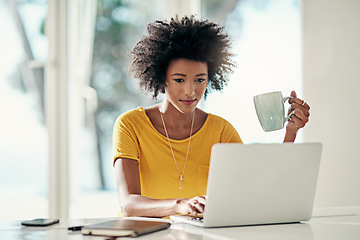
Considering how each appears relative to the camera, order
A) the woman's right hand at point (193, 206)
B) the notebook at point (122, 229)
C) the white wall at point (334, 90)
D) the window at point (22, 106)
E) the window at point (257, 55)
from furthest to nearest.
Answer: the window at point (22, 106) < the window at point (257, 55) < the white wall at point (334, 90) < the woman's right hand at point (193, 206) < the notebook at point (122, 229)

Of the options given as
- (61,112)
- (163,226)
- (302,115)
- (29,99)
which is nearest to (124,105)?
(61,112)

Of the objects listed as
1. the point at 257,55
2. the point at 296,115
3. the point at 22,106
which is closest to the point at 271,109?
the point at 296,115

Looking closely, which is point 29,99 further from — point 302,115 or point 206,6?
point 302,115

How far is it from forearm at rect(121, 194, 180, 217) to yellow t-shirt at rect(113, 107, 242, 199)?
29 cm

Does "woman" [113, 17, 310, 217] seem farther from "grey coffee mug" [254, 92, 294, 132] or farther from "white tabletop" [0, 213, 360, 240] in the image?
"white tabletop" [0, 213, 360, 240]

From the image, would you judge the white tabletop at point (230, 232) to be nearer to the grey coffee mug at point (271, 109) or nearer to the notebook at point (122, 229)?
the notebook at point (122, 229)

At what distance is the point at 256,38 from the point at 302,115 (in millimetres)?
1290

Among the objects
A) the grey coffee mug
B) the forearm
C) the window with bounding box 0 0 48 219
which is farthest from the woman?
the window with bounding box 0 0 48 219

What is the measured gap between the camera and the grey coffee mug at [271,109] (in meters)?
1.42

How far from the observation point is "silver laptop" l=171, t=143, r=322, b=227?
1.06 metres

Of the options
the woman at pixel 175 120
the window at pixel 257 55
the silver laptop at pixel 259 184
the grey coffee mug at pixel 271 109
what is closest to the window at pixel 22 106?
the window at pixel 257 55

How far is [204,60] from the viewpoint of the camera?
184 centimetres

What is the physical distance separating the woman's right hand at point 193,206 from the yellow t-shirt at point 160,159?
607 millimetres

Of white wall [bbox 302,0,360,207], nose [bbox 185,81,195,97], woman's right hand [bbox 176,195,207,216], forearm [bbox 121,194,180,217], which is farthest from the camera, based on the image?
white wall [bbox 302,0,360,207]
